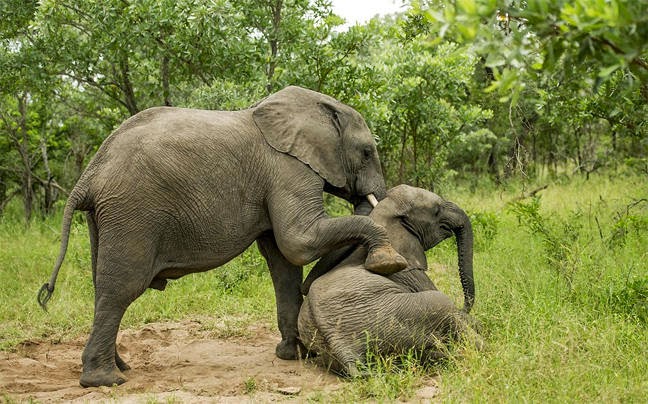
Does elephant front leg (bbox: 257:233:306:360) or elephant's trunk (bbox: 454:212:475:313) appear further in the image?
elephant front leg (bbox: 257:233:306:360)

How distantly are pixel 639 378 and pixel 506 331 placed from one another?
3.53 feet

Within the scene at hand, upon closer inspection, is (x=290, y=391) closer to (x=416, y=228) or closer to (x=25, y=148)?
(x=416, y=228)

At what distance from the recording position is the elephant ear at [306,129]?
559 cm

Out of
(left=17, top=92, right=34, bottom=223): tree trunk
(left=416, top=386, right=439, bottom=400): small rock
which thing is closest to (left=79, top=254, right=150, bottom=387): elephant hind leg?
(left=416, top=386, right=439, bottom=400): small rock

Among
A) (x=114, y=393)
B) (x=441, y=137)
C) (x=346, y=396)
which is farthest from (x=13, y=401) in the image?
(x=441, y=137)

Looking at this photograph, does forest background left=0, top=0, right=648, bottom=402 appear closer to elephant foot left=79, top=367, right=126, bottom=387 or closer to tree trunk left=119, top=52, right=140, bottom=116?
tree trunk left=119, top=52, right=140, bottom=116

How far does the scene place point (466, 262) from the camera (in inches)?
230

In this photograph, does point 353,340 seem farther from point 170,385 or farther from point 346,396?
Result: point 170,385

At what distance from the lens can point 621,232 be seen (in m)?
7.87

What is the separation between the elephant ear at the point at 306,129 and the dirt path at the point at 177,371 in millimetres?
1452

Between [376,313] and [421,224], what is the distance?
0.90m

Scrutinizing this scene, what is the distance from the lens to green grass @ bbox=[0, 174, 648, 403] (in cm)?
443

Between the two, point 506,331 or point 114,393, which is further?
point 506,331

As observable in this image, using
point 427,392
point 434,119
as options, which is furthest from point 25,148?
point 427,392
